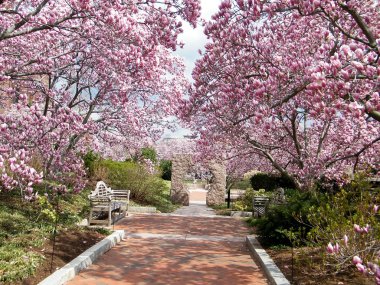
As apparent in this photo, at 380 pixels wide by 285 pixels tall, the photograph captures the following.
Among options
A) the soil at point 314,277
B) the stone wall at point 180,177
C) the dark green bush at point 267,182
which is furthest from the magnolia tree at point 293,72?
→ the dark green bush at point 267,182

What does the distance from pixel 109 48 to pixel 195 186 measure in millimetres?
35661

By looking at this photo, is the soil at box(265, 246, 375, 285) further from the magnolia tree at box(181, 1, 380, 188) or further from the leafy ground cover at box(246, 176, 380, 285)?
the magnolia tree at box(181, 1, 380, 188)

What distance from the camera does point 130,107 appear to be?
51.3 ft

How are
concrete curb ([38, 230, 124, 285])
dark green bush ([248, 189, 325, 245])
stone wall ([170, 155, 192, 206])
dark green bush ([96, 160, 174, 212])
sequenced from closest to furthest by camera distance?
1. concrete curb ([38, 230, 124, 285])
2. dark green bush ([248, 189, 325, 245])
3. dark green bush ([96, 160, 174, 212])
4. stone wall ([170, 155, 192, 206])

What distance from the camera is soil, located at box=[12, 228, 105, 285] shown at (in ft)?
21.0

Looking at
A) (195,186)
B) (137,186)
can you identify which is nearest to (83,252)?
(137,186)

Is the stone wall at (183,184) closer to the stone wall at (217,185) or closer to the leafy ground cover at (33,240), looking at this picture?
the stone wall at (217,185)

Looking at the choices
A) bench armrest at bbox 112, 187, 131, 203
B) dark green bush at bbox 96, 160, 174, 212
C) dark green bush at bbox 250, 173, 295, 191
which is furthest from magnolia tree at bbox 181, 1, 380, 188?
dark green bush at bbox 250, 173, 295, 191

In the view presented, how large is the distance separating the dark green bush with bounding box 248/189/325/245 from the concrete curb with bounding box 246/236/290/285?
0.32 meters

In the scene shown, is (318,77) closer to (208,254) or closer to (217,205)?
(208,254)

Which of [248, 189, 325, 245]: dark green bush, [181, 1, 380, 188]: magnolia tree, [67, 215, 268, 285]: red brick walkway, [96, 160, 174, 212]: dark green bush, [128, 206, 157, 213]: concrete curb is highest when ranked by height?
[181, 1, 380, 188]: magnolia tree

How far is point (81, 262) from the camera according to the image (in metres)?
7.16

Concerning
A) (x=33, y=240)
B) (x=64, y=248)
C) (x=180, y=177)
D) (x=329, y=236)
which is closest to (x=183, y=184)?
(x=180, y=177)

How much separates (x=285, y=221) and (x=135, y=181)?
1083 centimetres
